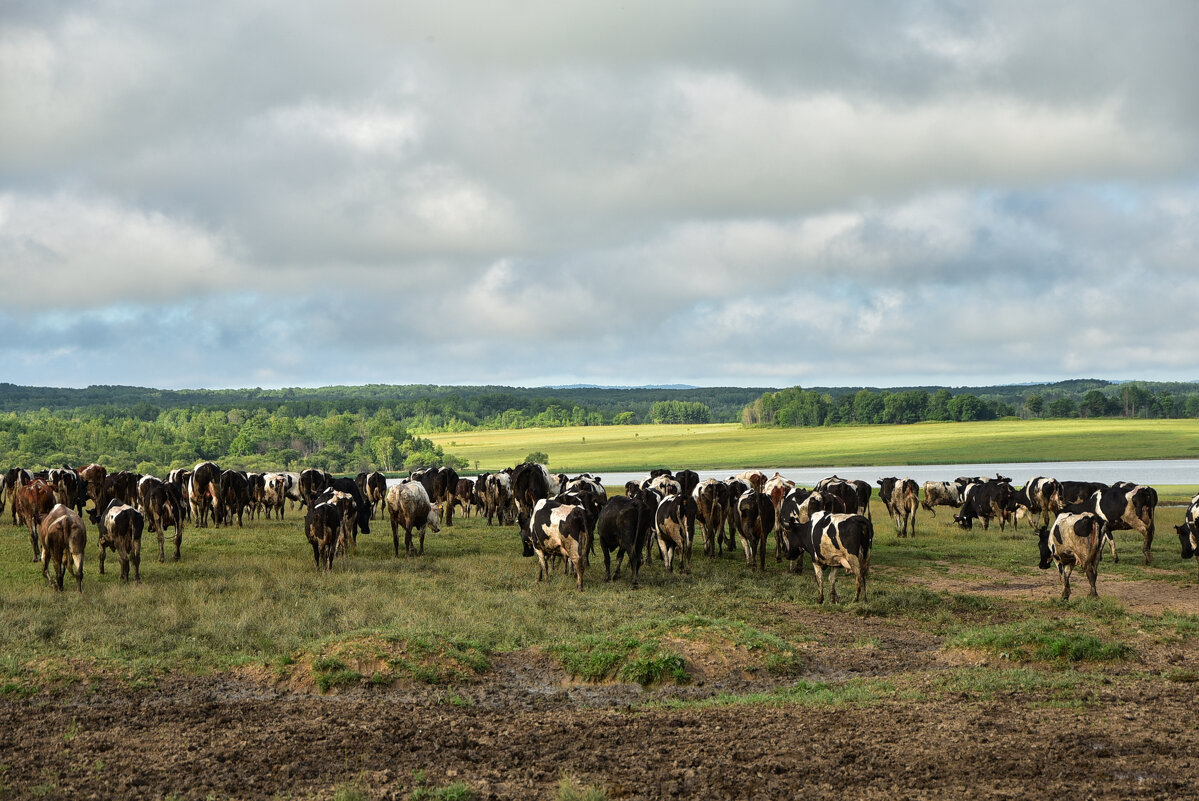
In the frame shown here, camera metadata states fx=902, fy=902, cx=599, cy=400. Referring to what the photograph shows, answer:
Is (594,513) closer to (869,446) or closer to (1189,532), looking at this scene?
(1189,532)

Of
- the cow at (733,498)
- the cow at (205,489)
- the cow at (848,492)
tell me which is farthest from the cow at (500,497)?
the cow at (848,492)

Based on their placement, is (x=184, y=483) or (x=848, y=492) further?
(x=184, y=483)

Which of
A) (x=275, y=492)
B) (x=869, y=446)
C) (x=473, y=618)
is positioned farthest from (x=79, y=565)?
(x=869, y=446)

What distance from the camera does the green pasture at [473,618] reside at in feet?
43.2

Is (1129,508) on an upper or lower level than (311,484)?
upper

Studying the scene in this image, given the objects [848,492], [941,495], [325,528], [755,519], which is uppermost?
[848,492]

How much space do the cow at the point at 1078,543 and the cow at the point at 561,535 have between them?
9.94m

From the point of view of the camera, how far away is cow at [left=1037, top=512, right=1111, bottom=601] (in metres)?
18.2

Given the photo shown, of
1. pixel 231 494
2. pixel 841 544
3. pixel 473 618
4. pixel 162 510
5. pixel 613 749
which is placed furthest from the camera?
pixel 231 494

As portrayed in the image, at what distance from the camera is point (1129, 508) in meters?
24.7

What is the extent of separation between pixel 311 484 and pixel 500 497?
743 cm

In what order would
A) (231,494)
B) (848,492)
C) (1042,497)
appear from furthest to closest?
(1042,497) → (231,494) → (848,492)

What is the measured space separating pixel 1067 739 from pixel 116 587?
58.3 ft

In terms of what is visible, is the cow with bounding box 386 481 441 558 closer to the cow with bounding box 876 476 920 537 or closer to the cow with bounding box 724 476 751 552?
the cow with bounding box 724 476 751 552
